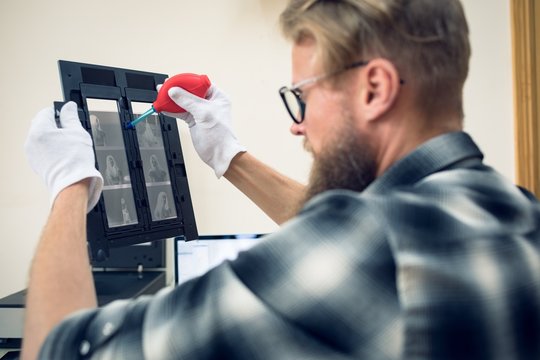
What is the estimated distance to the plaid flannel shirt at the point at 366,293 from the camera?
0.44 metres

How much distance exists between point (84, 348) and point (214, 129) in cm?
67

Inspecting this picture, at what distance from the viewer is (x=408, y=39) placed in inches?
23.8

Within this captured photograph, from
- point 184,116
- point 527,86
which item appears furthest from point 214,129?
point 527,86

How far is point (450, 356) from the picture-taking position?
1.43 feet

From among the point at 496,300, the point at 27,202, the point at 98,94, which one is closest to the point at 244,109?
the point at 98,94

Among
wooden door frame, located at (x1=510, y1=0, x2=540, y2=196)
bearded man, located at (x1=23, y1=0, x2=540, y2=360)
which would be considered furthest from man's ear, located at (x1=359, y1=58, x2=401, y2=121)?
wooden door frame, located at (x1=510, y1=0, x2=540, y2=196)

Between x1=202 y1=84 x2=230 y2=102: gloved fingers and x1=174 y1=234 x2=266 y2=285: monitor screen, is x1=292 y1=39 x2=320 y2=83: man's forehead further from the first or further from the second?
x1=174 y1=234 x2=266 y2=285: monitor screen

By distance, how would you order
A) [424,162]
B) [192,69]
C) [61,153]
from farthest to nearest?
[192,69] < [61,153] < [424,162]

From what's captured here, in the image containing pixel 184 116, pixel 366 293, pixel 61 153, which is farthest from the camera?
pixel 184 116

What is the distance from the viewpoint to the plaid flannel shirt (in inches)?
17.4

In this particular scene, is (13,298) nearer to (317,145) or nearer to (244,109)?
(244,109)

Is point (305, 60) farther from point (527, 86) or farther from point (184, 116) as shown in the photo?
point (527, 86)

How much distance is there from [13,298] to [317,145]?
1002mm

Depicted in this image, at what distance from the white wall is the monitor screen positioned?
128 mm
